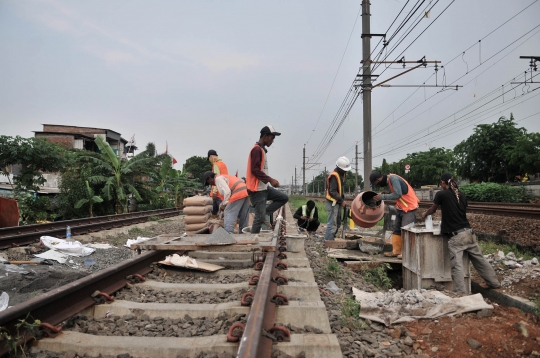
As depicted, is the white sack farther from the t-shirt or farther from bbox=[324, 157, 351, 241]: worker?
the t-shirt

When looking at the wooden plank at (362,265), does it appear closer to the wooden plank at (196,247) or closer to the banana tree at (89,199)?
the wooden plank at (196,247)

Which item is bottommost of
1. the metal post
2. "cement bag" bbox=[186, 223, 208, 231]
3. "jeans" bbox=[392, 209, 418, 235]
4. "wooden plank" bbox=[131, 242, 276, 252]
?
"cement bag" bbox=[186, 223, 208, 231]

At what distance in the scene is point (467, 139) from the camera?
38750 millimetres

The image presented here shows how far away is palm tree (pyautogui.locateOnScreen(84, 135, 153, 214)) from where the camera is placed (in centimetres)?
1566

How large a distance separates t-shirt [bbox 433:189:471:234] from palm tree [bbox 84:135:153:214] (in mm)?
13314

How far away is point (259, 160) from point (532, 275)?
4.21 metres

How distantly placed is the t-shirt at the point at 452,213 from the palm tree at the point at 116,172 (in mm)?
13314

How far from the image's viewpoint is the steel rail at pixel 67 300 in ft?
7.56

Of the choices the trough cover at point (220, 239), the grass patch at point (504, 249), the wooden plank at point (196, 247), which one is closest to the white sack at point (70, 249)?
the wooden plank at point (196, 247)

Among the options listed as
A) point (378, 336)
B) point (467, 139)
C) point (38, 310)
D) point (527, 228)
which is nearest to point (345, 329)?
point (378, 336)

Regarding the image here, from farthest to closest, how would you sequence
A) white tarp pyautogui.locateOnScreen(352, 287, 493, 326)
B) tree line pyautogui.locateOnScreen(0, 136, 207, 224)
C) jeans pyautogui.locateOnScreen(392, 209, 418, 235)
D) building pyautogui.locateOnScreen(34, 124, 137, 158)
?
building pyautogui.locateOnScreen(34, 124, 137, 158) → tree line pyautogui.locateOnScreen(0, 136, 207, 224) → jeans pyautogui.locateOnScreen(392, 209, 418, 235) → white tarp pyautogui.locateOnScreen(352, 287, 493, 326)

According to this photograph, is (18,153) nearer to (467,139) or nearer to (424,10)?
(424,10)

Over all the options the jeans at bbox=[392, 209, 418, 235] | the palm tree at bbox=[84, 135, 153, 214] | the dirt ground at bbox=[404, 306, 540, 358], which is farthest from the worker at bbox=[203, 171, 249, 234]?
the palm tree at bbox=[84, 135, 153, 214]

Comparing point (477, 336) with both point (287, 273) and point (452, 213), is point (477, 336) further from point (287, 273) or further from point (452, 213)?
point (452, 213)
